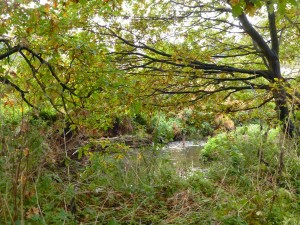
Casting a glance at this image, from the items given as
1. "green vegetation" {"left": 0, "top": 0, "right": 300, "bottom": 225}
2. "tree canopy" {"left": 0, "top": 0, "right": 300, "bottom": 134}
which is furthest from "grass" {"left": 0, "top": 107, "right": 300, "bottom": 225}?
"tree canopy" {"left": 0, "top": 0, "right": 300, "bottom": 134}

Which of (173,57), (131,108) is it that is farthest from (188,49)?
(131,108)

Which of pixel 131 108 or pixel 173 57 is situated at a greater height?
pixel 173 57

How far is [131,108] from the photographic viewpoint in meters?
4.31

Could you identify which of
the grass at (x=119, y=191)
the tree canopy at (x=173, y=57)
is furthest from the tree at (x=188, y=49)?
the grass at (x=119, y=191)

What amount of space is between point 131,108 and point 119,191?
114 centimetres

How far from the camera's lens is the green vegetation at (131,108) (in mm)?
3578

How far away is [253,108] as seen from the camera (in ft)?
23.5

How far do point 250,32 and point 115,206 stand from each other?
4.56 meters

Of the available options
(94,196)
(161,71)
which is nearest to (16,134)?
(94,196)

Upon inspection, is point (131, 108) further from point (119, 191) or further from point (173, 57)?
point (173, 57)

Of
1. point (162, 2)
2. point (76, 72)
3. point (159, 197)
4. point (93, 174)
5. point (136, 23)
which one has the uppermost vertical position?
point (162, 2)

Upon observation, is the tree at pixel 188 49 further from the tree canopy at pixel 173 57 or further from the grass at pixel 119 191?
the grass at pixel 119 191

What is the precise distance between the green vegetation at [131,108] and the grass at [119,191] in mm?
20

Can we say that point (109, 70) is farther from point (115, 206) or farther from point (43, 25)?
point (115, 206)
